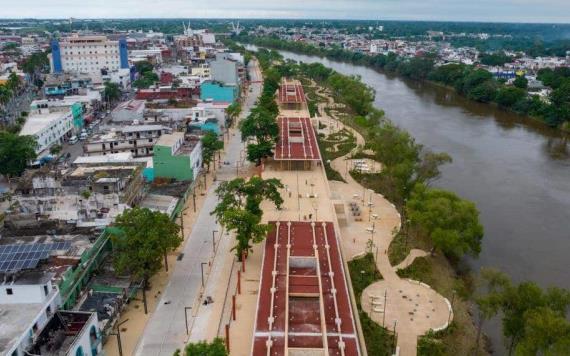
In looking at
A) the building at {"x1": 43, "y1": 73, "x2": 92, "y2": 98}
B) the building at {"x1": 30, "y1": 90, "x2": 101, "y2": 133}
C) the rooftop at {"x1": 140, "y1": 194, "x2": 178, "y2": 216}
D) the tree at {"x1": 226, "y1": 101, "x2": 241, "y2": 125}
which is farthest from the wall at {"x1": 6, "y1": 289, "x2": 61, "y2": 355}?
the building at {"x1": 43, "y1": 73, "x2": 92, "y2": 98}

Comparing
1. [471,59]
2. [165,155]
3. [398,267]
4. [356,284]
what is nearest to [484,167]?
[398,267]

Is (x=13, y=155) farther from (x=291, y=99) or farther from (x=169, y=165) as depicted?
(x=291, y=99)

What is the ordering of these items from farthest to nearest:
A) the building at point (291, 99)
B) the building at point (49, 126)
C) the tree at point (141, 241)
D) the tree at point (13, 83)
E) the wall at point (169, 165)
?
the building at point (291, 99), the tree at point (13, 83), the building at point (49, 126), the wall at point (169, 165), the tree at point (141, 241)

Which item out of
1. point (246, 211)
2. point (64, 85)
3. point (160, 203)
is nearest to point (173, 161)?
point (160, 203)

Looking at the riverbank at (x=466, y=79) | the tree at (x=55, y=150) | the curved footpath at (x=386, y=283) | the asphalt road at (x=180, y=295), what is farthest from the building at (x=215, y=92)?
the riverbank at (x=466, y=79)

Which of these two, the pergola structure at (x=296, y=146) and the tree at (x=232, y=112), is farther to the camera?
the tree at (x=232, y=112)

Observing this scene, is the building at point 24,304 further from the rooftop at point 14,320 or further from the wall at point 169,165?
the wall at point 169,165

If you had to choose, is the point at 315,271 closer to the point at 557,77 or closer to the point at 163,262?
the point at 163,262
